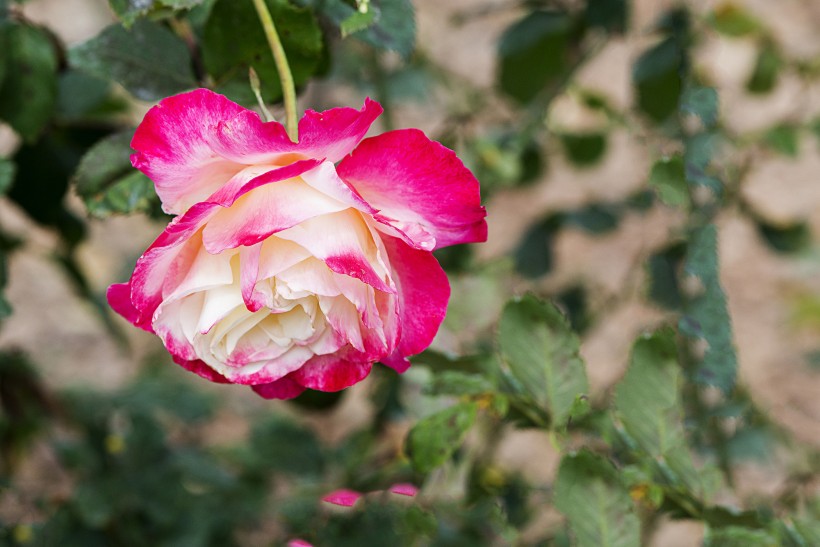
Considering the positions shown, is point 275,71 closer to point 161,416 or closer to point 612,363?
point 161,416

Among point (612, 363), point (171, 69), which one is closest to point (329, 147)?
point (171, 69)

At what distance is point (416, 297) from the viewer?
16.7 inches

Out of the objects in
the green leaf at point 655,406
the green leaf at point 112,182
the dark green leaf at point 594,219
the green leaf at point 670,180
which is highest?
the green leaf at point 112,182

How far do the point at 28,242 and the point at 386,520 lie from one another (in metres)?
0.47

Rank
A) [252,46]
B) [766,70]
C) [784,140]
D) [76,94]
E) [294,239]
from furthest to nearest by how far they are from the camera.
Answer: [766,70] → [784,140] → [76,94] → [252,46] → [294,239]

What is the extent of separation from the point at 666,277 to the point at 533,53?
0.94 feet

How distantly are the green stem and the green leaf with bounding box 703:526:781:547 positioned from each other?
13.0 inches

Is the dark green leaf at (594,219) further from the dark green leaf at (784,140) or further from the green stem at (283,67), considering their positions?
the green stem at (283,67)

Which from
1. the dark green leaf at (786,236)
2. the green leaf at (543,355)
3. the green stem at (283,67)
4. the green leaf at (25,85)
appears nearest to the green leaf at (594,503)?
the green leaf at (543,355)

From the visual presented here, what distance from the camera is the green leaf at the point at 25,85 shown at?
0.59 m

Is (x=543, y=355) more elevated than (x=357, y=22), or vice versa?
(x=357, y=22)

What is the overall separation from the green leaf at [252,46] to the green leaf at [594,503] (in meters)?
0.26

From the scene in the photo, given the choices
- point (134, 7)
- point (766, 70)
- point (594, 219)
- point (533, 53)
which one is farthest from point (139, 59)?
point (766, 70)

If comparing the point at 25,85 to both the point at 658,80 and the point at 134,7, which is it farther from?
the point at 658,80
